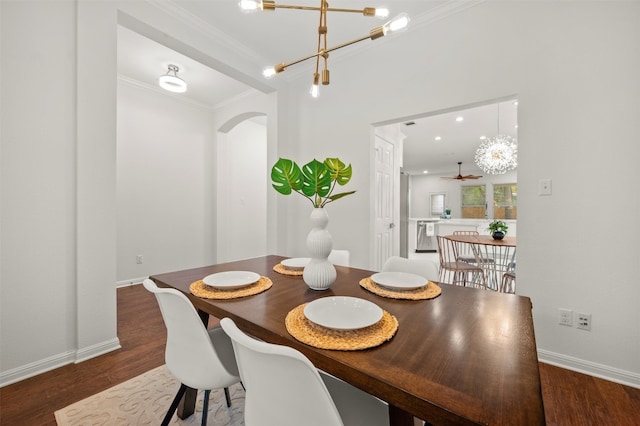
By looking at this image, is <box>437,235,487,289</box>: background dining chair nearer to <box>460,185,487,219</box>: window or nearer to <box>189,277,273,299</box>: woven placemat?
<box>189,277,273,299</box>: woven placemat

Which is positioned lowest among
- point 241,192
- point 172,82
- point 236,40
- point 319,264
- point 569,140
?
point 319,264

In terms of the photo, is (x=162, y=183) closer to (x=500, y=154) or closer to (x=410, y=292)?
(x=410, y=292)

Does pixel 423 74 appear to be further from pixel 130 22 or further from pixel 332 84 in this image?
pixel 130 22

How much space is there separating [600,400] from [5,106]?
392 centimetres

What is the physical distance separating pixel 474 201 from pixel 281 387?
34.3 feet

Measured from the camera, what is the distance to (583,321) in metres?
1.77

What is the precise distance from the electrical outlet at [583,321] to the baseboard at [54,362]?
130 inches

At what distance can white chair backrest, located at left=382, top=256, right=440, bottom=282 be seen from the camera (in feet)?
5.23

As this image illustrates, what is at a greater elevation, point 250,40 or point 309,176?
point 250,40

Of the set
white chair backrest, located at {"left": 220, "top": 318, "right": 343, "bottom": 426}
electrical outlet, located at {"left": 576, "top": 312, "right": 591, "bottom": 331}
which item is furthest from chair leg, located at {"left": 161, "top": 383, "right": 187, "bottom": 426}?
electrical outlet, located at {"left": 576, "top": 312, "right": 591, "bottom": 331}

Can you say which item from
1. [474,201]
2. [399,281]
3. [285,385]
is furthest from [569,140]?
[474,201]

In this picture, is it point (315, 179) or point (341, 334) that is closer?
point (341, 334)

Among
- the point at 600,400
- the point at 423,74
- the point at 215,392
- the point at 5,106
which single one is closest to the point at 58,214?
the point at 5,106

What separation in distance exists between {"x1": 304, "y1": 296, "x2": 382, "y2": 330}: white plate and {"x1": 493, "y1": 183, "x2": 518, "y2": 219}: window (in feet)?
32.0
